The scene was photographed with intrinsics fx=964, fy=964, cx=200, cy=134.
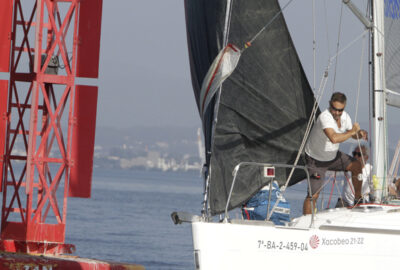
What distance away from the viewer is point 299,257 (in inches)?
425

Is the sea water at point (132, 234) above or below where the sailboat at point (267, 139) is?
below

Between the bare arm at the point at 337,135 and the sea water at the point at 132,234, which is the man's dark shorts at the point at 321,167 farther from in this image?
the sea water at the point at 132,234

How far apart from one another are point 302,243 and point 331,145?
6.82 feet

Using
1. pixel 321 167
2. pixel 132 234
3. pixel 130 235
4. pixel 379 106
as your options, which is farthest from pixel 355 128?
pixel 132 234

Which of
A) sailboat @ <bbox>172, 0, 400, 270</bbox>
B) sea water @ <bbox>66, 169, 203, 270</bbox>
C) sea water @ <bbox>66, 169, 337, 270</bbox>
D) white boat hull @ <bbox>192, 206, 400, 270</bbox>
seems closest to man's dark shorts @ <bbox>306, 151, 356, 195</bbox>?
sailboat @ <bbox>172, 0, 400, 270</bbox>

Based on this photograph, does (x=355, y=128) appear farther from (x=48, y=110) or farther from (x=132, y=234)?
(x=132, y=234)

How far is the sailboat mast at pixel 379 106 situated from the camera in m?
12.4

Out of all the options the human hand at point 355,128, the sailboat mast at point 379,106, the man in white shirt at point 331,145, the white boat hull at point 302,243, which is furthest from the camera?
the sailboat mast at point 379,106

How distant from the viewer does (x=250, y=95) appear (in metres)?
13.2

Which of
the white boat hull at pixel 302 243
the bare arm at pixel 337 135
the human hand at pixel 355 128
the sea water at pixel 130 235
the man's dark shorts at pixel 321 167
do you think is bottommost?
the sea water at pixel 130 235

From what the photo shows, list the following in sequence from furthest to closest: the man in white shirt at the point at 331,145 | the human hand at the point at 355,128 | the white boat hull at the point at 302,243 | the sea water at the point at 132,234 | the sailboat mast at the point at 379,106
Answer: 1. the sea water at the point at 132,234
2. the sailboat mast at the point at 379,106
3. the man in white shirt at the point at 331,145
4. the human hand at the point at 355,128
5. the white boat hull at the point at 302,243

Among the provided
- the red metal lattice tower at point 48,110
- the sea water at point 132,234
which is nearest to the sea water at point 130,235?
the sea water at point 132,234

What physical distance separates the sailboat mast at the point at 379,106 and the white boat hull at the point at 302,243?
113cm

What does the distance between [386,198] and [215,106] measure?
2.49 metres
